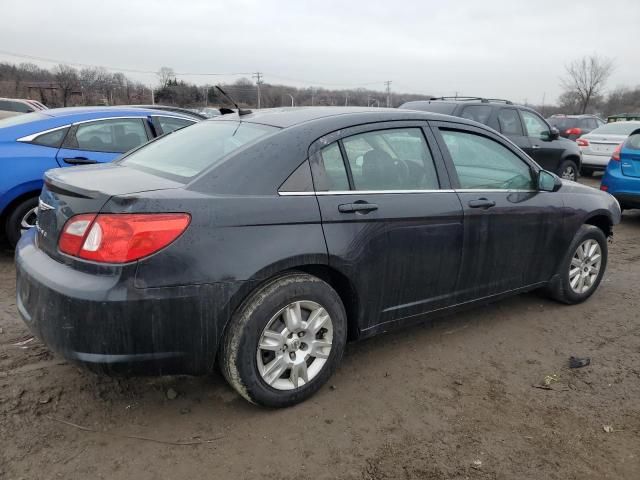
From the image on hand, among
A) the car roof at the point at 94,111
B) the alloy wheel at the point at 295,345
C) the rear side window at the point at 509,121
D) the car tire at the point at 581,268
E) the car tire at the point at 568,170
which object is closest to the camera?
the alloy wheel at the point at 295,345

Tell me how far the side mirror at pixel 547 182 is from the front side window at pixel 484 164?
0.07m

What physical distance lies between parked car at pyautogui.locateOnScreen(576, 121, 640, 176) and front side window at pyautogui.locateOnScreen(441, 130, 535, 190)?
A: 9.75 m

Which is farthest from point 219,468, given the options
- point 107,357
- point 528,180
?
point 528,180

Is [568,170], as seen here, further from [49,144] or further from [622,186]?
[49,144]

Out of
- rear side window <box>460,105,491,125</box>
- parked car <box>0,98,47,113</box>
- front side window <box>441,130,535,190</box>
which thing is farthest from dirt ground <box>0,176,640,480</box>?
parked car <box>0,98,47,113</box>

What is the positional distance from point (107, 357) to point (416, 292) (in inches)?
73.0

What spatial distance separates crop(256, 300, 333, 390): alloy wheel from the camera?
108 inches

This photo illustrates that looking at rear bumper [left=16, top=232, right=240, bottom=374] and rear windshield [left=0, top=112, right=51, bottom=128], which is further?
rear windshield [left=0, top=112, right=51, bottom=128]

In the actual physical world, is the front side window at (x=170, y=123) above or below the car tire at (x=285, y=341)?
above

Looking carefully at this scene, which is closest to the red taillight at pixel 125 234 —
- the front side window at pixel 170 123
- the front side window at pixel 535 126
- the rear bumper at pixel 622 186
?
the front side window at pixel 170 123

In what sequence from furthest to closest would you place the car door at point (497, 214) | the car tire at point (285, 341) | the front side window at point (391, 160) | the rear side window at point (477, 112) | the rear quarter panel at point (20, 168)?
the rear side window at point (477, 112)
the rear quarter panel at point (20, 168)
the car door at point (497, 214)
the front side window at point (391, 160)
the car tire at point (285, 341)

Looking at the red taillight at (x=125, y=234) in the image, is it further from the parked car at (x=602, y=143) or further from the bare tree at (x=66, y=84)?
the bare tree at (x=66, y=84)

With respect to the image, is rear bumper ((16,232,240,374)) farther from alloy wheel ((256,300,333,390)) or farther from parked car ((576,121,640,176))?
parked car ((576,121,640,176))

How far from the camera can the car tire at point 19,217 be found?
5.04 meters
